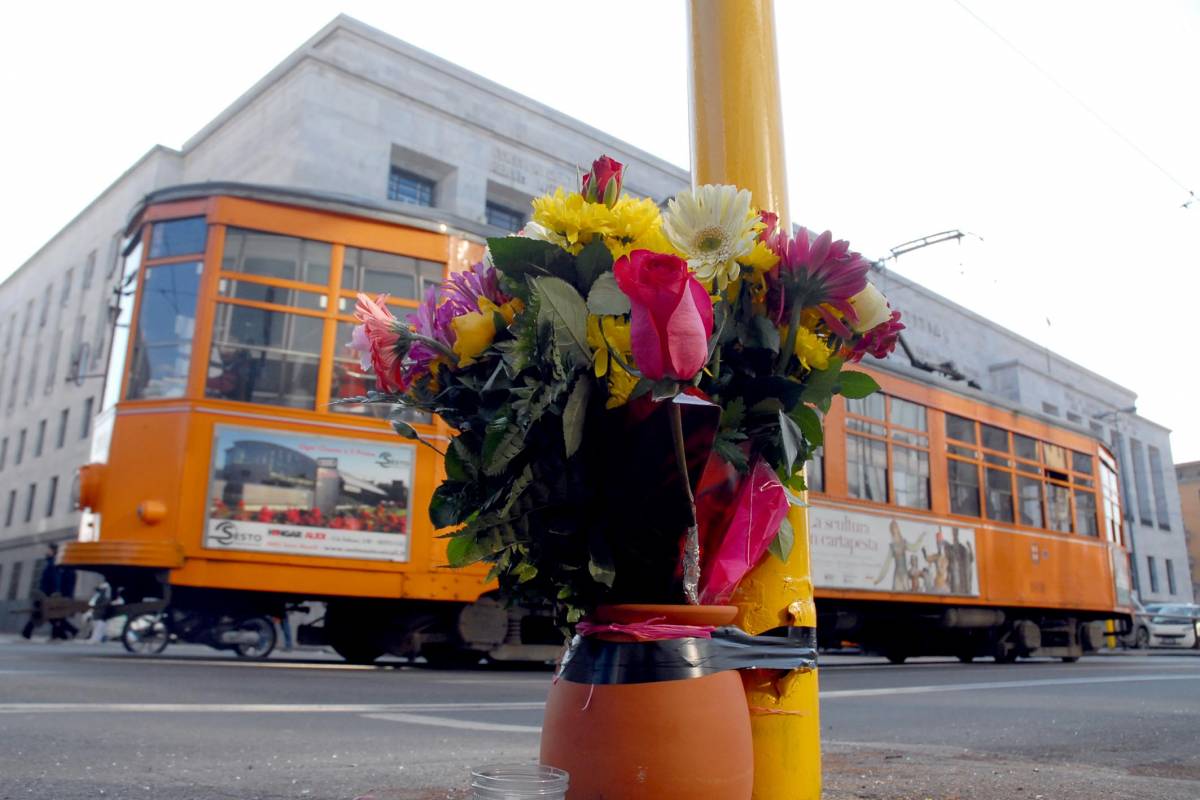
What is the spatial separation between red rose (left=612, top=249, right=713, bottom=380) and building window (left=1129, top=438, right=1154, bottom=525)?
147 ft

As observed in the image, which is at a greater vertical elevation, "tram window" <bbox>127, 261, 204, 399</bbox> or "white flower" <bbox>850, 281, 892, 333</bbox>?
"tram window" <bbox>127, 261, 204, 399</bbox>

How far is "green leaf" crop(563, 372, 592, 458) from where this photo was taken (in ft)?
4.68

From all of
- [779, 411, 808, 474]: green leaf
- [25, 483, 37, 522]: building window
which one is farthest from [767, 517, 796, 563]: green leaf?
[25, 483, 37, 522]: building window

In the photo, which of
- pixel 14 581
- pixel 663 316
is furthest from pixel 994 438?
pixel 14 581

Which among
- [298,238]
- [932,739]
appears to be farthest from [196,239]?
[932,739]

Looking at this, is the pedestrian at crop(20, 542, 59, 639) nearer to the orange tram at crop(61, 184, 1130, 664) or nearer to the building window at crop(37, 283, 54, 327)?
the orange tram at crop(61, 184, 1130, 664)

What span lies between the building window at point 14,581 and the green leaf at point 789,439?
3121cm

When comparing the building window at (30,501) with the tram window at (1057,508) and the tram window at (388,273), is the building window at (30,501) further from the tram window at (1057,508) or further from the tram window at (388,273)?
the tram window at (1057,508)

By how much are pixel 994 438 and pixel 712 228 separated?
39.8ft

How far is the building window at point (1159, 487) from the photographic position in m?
41.3

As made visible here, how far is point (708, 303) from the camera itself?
1418 mm

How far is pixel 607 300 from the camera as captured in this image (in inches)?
56.2

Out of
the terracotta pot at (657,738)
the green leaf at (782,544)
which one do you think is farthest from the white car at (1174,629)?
the terracotta pot at (657,738)

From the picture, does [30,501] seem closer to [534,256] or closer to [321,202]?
[321,202]
